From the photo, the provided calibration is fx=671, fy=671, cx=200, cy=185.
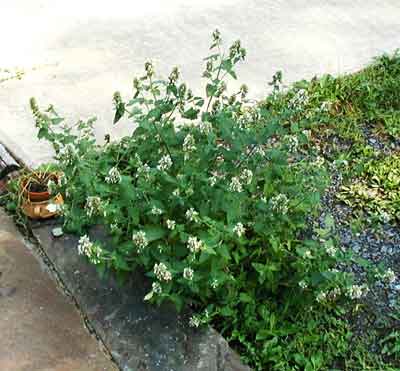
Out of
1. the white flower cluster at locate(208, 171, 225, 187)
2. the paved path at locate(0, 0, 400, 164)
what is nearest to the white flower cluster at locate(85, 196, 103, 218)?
the white flower cluster at locate(208, 171, 225, 187)

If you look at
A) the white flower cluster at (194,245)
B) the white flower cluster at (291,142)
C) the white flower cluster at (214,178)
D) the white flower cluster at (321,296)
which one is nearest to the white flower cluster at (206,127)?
the white flower cluster at (214,178)

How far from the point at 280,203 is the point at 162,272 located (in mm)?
454

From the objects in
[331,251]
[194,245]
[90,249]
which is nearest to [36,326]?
[90,249]

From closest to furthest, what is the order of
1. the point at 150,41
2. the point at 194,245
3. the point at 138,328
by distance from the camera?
the point at 194,245
the point at 138,328
the point at 150,41

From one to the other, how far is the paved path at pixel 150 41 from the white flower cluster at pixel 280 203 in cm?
121

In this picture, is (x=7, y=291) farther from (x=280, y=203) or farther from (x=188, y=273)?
(x=280, y=203)

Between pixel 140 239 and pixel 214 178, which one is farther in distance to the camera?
pixel 214 178

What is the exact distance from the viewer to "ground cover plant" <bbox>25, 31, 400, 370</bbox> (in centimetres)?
217

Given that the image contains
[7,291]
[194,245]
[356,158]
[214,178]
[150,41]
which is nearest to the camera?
[194,245]

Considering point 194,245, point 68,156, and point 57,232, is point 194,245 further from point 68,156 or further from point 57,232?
point 57,232

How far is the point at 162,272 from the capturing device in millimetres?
2053

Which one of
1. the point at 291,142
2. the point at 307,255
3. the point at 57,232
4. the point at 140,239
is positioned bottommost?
the point at 57,232

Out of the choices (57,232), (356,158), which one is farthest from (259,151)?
(356,158)

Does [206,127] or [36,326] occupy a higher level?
[206,127]
